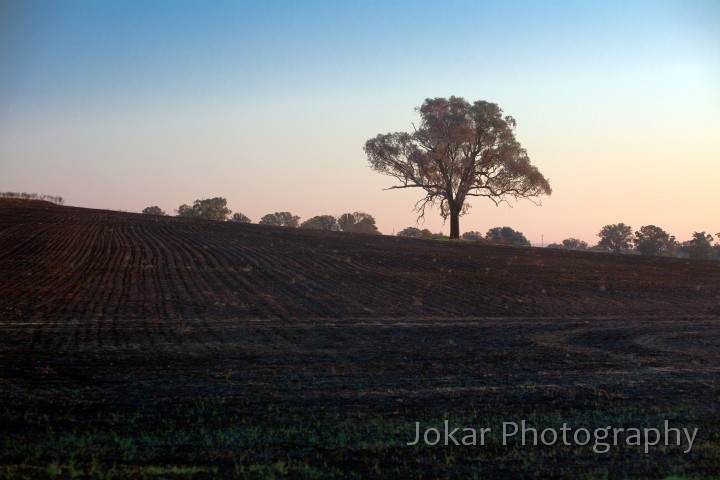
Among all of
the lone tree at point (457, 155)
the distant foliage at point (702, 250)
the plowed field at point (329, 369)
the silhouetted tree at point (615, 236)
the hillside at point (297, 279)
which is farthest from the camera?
the silhouetted tree at point (615, 236)

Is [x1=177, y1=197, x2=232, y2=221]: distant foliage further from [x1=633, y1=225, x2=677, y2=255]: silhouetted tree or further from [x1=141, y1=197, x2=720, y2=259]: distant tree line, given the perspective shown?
[x1=633, y1=225, x2=677, y2=255]: silhouetted tree

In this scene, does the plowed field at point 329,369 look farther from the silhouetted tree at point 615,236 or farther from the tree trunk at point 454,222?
the silhouetted tree at point 615,236

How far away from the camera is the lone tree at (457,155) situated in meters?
57.4

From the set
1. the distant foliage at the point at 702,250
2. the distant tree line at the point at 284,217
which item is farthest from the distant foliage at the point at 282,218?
the distant foliage at the point at 702,250

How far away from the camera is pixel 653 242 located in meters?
103

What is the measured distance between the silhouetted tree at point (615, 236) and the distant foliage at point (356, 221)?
42.6 m

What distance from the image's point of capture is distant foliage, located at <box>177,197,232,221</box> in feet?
420

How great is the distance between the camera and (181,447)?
25.6ft

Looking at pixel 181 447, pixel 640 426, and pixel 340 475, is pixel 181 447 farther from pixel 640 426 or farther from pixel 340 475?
pixel 640 426

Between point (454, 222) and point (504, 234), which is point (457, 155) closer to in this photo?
point (454, 222)

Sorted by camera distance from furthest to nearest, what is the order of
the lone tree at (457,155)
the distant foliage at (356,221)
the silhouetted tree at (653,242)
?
the distant foliage at (356,221) → the silhouetted tree at (653,242) → the lone tree at (457,155)

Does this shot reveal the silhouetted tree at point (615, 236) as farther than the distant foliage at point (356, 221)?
No

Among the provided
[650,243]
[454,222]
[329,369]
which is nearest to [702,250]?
[650,243]

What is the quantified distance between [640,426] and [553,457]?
1940 millimetres
